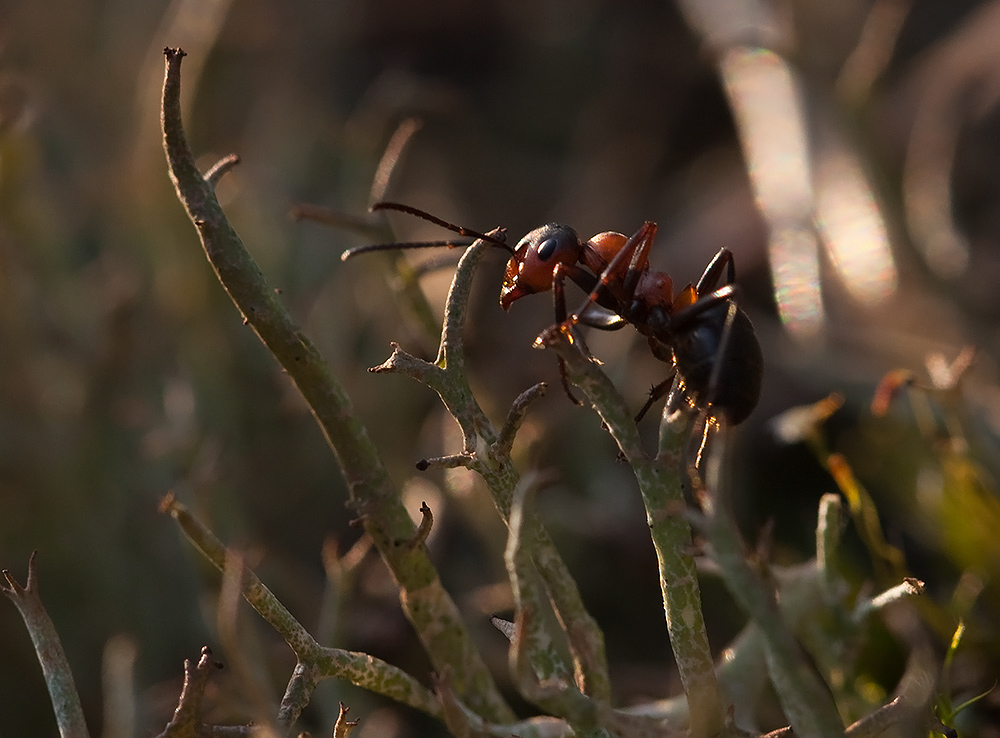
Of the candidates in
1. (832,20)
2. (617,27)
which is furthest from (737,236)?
(617,27)

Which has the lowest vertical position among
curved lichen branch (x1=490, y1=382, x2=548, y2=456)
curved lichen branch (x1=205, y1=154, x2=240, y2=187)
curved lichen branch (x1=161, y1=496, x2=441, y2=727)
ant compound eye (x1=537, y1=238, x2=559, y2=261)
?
curved lichen branch (x1=161, y1=496, x2=441, y2=727)

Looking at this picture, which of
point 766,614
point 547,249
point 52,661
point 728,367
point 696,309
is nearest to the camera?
point 766,614

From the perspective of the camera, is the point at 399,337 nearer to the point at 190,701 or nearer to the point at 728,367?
the point at 728,367

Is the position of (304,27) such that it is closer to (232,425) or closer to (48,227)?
(48,227)

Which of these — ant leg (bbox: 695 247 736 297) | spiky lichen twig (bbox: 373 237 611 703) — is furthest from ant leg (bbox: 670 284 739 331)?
spiky lichen twig (bbox: 373 237 611 703)

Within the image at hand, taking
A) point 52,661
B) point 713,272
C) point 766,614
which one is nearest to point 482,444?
point 766,614

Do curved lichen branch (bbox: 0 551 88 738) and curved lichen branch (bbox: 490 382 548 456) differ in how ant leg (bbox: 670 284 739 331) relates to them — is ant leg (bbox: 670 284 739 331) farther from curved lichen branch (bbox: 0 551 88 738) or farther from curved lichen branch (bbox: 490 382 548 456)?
curved lichen branch (bbox: 0 551 88 738)
